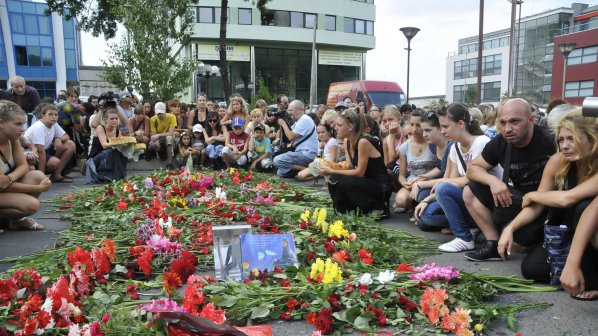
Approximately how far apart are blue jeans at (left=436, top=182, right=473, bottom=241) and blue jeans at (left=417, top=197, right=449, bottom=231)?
1.42 feet

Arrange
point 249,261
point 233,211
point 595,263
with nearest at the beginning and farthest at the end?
point 595,263
point 249,261
point 233,211

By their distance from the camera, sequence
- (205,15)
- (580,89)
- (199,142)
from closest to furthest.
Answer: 1. (199,142)
2. (205,15)
3. (580,89)

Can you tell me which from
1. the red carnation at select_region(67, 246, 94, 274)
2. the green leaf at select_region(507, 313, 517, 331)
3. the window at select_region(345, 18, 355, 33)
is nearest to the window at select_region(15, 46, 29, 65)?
the window at select_region(345, 18, 355, 33)

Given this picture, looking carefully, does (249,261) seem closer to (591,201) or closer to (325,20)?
(591,201)

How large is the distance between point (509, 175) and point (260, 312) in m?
2.76

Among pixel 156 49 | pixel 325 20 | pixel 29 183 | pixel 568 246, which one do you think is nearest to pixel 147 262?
pixel 29 183

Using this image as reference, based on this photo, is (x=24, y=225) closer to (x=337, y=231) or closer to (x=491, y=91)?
(x=337, y=231)

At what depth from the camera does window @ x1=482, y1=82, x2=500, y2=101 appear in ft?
236

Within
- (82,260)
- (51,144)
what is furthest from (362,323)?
(51,144)

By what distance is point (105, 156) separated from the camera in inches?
372

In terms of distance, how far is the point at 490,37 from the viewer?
7681 cm

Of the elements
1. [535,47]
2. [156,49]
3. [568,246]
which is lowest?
[568,246]

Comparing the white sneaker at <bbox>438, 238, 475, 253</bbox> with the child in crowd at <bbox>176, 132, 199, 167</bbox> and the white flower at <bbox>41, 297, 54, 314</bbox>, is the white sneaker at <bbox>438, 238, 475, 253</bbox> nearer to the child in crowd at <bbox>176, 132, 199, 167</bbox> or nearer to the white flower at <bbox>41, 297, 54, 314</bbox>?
the white flower at <bbox>41, 297, 54, 314</bbox>

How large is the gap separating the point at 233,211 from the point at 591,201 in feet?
12.1
